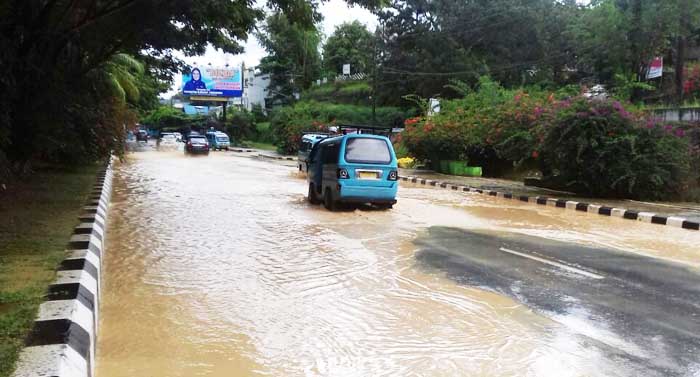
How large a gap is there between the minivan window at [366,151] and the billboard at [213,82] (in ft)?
162

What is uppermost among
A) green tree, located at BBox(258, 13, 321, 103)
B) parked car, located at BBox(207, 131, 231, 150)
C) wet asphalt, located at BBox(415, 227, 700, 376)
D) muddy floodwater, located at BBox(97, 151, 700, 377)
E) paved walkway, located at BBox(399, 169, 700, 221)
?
green tree, located at BBox(258, 13, 321, 103)

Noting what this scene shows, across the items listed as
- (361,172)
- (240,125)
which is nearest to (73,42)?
(361,172)

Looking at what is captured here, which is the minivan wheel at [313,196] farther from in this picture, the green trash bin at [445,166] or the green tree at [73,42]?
the green trash bin at [445,166]

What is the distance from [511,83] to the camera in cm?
4269

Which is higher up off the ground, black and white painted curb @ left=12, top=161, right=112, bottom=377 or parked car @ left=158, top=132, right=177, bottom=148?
parked car @ left=158, top=132, right=177, bottom=148

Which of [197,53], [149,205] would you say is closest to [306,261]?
[149,205]

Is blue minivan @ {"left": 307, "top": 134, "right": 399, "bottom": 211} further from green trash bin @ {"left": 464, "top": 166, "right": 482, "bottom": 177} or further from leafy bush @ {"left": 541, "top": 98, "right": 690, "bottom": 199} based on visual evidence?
green trash bin @ {"left": 464, "top": 166, "right": 482, "bottom": 177}

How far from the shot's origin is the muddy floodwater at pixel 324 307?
421cm

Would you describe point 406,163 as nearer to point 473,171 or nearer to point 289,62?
point 473,171

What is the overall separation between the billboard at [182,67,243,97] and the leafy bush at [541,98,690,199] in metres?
47.8

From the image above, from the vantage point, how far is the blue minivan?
40.4ft

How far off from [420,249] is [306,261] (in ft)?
5.64

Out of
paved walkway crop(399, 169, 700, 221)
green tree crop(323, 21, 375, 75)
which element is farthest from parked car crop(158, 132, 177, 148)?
paved walkway crop(399, 169, 700, 221)

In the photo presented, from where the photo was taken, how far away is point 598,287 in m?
6.30
